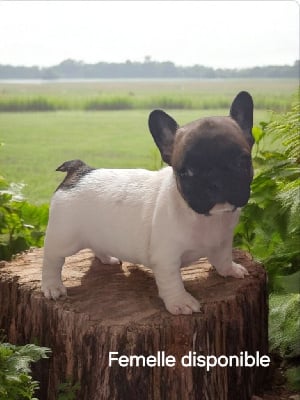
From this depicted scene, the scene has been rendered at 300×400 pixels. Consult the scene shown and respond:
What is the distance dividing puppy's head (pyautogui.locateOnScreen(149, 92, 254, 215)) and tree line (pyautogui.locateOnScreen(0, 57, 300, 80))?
1119mm

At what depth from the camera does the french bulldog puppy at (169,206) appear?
54.2 inches

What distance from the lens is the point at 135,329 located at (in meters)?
1.48

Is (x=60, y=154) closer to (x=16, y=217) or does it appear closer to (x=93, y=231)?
(x=16, y=217)

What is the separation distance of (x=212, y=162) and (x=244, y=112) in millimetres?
164

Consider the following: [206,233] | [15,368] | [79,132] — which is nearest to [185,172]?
[206,233]

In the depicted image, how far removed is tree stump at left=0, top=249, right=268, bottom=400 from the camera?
1499 mm

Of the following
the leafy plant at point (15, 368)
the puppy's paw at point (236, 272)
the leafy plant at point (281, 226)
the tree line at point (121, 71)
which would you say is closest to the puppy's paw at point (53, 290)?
the leafy plant at point (15, 368)

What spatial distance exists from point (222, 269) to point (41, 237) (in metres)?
0.84

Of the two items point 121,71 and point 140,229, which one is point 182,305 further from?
point 121,71

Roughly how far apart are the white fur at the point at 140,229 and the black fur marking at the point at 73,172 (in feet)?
0.05

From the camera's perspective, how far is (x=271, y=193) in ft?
6.18

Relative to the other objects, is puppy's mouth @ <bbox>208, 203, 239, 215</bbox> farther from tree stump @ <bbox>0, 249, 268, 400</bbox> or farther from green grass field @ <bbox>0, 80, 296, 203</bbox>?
green grass field @ <bbox>0, 80, 296, 203</bbox>

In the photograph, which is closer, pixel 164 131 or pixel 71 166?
pixel 164 131

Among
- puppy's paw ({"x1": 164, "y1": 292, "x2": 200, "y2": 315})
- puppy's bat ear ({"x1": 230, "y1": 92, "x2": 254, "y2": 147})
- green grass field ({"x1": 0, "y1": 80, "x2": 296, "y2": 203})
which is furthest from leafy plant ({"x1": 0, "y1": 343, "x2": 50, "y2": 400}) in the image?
green grass field ({"x1": 0, "y1": 80, "x2": 296, "y2": 203})
